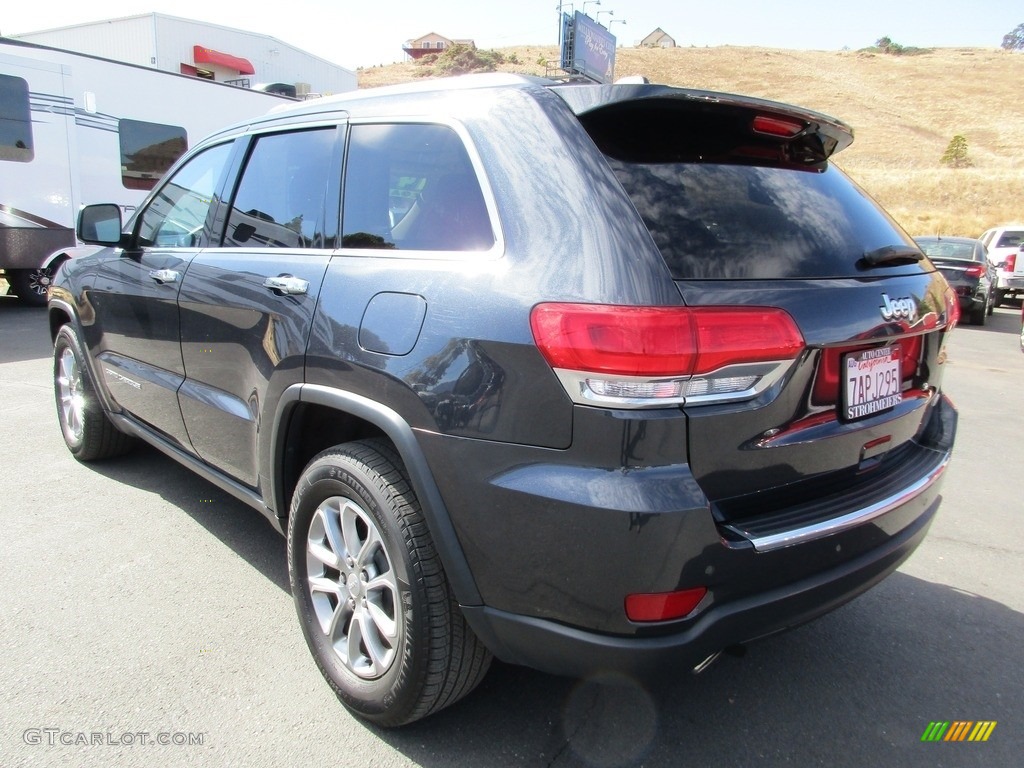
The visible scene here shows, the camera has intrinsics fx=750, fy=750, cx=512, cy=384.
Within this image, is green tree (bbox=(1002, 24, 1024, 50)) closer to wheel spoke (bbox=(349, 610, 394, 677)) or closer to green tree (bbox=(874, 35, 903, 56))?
green tree (bbox=(874, 35, 903, 56))

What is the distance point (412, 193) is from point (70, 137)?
10.3 meters

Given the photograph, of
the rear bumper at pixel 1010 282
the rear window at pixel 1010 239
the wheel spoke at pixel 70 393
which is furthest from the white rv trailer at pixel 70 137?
the rear window at pixel 1010 239

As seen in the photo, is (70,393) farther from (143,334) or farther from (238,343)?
(238,343)

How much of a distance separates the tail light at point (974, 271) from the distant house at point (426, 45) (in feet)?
267

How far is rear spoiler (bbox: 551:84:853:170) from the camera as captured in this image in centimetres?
193

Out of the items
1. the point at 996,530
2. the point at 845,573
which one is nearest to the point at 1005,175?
the point at 996,530

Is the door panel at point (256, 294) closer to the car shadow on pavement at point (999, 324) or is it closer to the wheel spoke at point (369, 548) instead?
the wheel spoke at point (369, 548)

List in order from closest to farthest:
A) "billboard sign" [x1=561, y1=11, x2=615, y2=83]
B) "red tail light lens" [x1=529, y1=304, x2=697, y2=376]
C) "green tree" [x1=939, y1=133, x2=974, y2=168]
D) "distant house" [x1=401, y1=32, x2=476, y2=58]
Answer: "red tail light lens" [x1=529, y1=304, x2=697, y2=376]
"billboard sign" [x1=561, y1=11, x2=615, y2=83]
"green tree" [x1=939, y1=133, x2=974, y2=168]
"distant house" [x1=401, y1=32, x2=476, y2=58]

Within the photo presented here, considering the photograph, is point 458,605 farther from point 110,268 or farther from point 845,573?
point 110,268

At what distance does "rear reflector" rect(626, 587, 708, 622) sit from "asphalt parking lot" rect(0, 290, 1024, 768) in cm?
26

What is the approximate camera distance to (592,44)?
39.3 metres

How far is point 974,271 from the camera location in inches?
494

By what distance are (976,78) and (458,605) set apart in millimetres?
98358

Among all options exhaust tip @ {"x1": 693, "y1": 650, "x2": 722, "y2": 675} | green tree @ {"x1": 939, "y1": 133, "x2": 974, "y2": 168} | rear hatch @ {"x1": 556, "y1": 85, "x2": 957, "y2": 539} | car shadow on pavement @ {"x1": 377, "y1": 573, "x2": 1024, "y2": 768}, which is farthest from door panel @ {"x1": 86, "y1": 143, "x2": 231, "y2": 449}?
green tree @ {"x1": 939, "y1": 133, "x2": 974, "y2": 168}
